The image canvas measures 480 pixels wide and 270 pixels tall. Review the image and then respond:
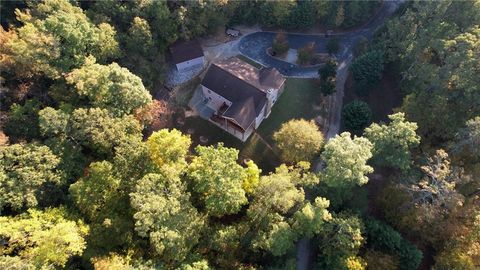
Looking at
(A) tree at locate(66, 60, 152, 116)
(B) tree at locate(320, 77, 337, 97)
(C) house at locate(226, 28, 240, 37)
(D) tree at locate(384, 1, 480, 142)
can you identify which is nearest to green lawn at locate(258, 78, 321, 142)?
(B) tree at locate(320, 77, 337, 97)

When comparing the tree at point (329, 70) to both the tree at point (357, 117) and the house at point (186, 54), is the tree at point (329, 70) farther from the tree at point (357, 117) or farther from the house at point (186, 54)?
the house at point (186, 54)

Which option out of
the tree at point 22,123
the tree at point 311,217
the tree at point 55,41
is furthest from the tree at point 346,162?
the tree at point 22,123

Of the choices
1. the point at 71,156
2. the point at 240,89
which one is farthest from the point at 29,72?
the point at 240,89

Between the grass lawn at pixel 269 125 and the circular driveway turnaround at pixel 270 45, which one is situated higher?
the circular driveway turnaround at pixel 270 45

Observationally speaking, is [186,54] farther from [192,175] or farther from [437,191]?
[437,191]

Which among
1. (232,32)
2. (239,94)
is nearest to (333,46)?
(232,32)

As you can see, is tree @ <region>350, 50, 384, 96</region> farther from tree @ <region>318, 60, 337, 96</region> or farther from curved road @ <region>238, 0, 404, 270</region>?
curved road @ <region>238, 0, 404, 270</region>

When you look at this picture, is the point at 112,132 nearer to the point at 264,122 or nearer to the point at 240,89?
the point at 240,89
